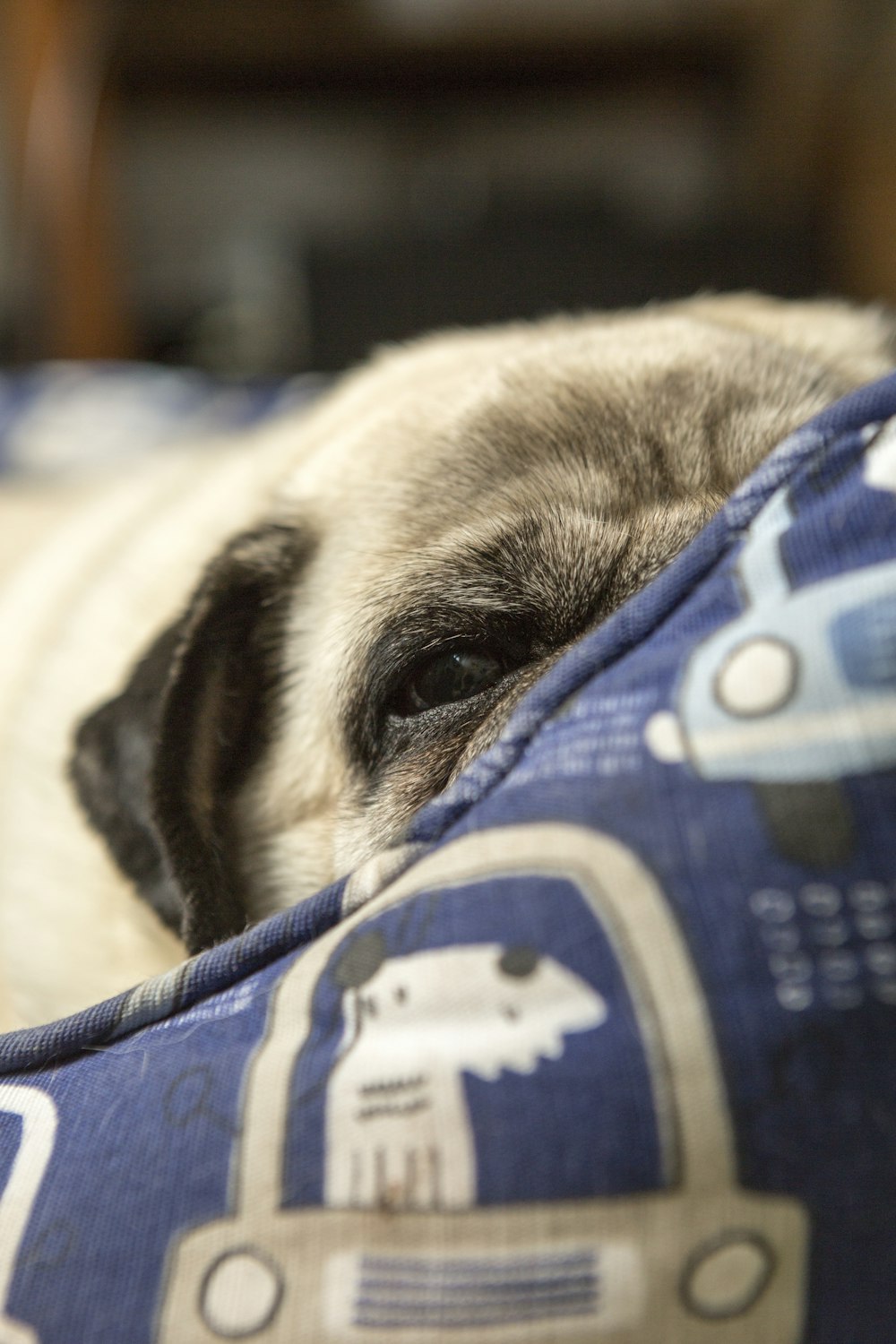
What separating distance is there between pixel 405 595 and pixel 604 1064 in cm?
59

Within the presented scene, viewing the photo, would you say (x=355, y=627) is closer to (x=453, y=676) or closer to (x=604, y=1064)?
(x=453, y=676)

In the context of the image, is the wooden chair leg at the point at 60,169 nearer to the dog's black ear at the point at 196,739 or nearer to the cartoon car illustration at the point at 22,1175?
the dog's black ear at the point at 196,739

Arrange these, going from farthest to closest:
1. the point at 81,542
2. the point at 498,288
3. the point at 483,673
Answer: the point at 498,288 < the point at 81,542 < the point at 483,673

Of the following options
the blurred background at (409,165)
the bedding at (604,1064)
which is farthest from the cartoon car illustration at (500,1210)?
the blurred background at (409,165)

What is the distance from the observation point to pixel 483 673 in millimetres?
1094

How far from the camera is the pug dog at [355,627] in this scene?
3.58ft

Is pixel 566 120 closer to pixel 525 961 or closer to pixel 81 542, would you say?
pixel 81 542

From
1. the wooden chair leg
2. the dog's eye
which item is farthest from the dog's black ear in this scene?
the wooden chair leg

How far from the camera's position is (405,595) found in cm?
110

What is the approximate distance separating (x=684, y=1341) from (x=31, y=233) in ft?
16.6

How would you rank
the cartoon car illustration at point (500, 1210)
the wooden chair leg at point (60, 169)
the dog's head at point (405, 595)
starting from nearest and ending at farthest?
the cartoon car illustration at point (500, 1210) < the dog's head at point (405, 595) < the wooden chair leg at point (60, 169)

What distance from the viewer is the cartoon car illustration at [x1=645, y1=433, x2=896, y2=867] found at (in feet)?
2.03

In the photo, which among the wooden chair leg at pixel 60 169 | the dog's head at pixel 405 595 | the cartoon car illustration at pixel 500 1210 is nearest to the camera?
the cartoon car illustration at pixel 500 1210

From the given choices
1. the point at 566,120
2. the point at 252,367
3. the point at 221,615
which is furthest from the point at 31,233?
the point at 221,615
